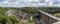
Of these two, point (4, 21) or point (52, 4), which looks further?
point (52, 4)

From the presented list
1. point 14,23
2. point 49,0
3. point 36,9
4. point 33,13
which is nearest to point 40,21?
point 33,13

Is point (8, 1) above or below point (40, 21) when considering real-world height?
above

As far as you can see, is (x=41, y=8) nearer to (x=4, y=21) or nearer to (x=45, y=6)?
(x=45, y=6)

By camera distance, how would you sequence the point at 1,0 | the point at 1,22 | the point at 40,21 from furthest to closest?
the point at 1,0, the point at 40,21, the point at 1,22

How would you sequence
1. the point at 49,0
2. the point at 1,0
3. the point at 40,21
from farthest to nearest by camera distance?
the point at 49,0 < the point at 1,0 < the point at 40,21

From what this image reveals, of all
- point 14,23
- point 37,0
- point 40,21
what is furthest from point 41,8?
point 14,23

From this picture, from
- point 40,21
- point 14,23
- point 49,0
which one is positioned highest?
point 14,23

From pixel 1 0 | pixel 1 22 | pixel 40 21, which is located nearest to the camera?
pixel 1 22

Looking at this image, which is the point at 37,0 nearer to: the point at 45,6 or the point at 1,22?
the point at 45,6

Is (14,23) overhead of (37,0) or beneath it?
overhead
